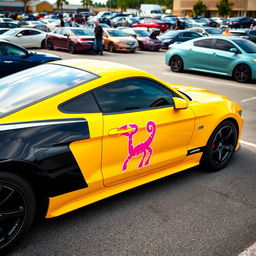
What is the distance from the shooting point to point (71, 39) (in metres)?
18.3

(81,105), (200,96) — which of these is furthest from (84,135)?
(200,96)

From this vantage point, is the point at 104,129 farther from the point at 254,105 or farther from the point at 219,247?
the point at 254,105

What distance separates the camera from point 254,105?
823 cm

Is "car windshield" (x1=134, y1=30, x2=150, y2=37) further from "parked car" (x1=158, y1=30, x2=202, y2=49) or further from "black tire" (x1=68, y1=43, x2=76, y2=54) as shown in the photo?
"black tire" (x1=68, y1=43, x2=76, y2=54)

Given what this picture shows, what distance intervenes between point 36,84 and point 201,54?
9.95 m

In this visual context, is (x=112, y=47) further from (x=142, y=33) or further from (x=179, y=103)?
(x=179, y=103)

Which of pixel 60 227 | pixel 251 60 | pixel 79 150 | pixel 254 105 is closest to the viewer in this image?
pixel 79 150

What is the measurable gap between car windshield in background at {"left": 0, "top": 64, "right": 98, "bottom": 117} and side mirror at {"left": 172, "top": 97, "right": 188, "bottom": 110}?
0.96 meters

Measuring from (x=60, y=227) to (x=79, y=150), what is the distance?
831 millimetres

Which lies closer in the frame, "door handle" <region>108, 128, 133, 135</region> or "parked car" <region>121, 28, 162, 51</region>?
"door handle" <region>108, 128, 133, 135</region>

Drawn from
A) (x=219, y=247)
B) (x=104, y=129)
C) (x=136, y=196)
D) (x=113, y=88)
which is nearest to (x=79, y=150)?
(x=104, y=129)

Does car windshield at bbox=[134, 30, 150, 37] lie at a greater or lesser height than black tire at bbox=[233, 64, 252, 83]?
greater

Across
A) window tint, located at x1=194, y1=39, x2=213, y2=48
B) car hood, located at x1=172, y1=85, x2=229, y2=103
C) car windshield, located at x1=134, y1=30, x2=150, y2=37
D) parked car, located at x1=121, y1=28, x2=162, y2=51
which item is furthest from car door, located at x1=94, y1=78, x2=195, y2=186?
car windshield, located at x1=134, y1=30, x2=150, y2=37

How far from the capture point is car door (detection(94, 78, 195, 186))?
3.16 meters
